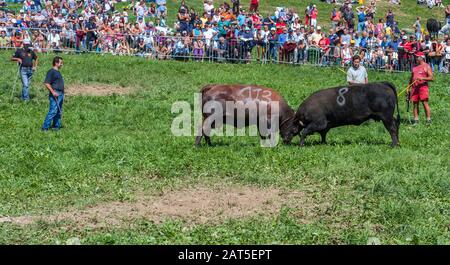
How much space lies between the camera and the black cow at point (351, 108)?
19688 mm

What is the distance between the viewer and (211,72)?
3019 cm

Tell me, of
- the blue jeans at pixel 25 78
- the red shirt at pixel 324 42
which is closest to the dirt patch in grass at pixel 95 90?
the blue jeans at pixel 25 78

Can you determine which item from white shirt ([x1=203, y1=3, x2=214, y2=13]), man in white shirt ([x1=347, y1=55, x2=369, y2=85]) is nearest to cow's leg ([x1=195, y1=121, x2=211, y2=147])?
man in white shirt ([x1=347, y1=55, x2=369, y2=85])

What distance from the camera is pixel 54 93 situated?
21.8 meters

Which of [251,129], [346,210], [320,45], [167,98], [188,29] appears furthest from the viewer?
[188,29]

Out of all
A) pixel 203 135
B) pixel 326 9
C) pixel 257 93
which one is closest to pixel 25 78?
pixel 203 135

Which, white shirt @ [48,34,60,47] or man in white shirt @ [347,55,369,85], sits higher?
white shirt @ [48,34,60,47]

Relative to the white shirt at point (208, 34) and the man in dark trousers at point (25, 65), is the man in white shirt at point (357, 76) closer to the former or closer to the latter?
the man in dark trousers at point (25, 65)

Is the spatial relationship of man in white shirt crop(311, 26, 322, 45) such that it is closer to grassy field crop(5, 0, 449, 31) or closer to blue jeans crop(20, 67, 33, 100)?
grassy field crop(5, 0, 449, 31)

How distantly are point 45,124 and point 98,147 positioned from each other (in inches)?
132

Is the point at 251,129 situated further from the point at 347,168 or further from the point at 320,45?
the point at 320,45

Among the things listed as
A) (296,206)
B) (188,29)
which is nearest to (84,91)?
(188,29)

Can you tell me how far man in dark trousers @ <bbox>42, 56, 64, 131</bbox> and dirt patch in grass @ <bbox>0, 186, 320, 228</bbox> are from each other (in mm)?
7279

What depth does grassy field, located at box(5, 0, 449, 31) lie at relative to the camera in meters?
42.0
